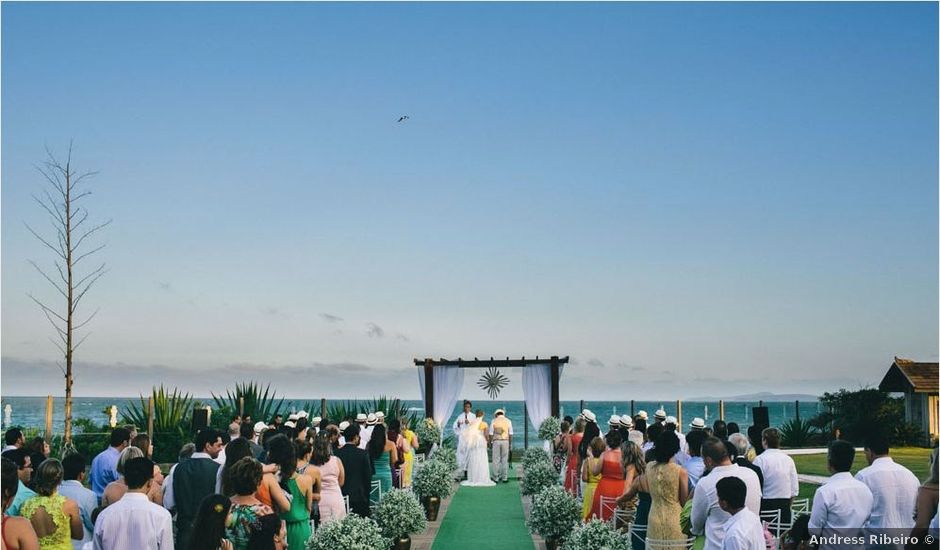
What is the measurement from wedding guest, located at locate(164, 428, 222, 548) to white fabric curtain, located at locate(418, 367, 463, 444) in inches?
696

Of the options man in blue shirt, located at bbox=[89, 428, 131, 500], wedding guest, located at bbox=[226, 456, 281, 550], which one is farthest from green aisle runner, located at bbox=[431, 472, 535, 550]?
wedding guest, located at bbox=[226, 456, 281, 550]

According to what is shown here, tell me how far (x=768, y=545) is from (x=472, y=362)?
18.4 m

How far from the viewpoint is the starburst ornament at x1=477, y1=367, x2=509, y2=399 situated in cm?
2734

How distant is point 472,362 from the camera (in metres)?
26.3

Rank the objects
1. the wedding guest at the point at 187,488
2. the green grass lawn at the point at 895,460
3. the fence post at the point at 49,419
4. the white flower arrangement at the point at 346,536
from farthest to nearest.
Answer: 1. the green grass lawn at the point at 895,460
2. the fence post at the point at 49,419
3. the white flower arrangement at the point at 346,536
4. the wedding guest at the point at 187,488

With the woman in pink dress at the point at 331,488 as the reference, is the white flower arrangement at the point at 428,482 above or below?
below

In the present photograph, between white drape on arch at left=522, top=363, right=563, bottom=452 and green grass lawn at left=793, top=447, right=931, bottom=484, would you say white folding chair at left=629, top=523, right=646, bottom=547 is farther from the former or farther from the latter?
white drape on arch at left=522, top=363, right=563, bottom=452

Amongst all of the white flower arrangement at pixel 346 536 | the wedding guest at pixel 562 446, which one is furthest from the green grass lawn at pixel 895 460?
the white flower arrangement at pixel 346 536

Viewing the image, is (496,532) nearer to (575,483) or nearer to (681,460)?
(575,483)

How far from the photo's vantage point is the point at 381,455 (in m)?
13.0

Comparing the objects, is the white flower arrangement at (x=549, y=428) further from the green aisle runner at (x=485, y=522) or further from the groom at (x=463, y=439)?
the green aisle runner at (x=485, y=522)

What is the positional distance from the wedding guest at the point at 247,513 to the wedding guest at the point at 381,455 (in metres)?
6.15

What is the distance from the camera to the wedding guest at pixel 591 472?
11.0m

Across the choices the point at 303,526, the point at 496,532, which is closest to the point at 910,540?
the point at 303,526
